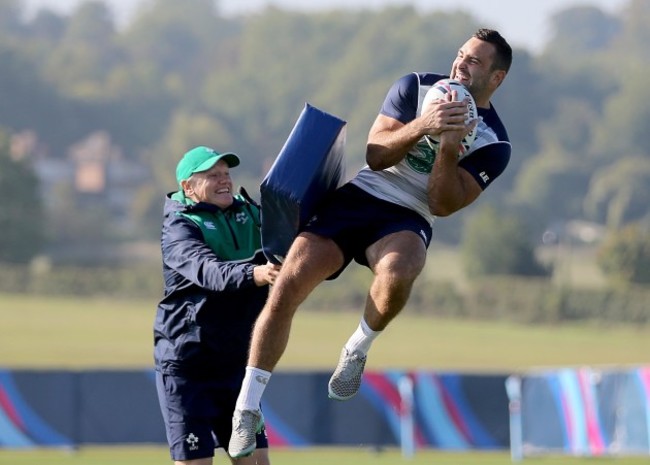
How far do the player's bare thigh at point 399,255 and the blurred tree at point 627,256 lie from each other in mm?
65732

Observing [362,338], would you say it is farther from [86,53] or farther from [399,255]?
[86,53]

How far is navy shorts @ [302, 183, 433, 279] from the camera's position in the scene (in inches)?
333

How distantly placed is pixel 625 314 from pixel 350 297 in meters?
12.4

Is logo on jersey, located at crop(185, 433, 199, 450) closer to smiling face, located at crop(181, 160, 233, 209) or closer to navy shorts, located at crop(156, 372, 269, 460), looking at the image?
navy shorts, located at crop(156, 372, 269, 460)

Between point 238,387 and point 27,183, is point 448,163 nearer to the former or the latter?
point 238,387

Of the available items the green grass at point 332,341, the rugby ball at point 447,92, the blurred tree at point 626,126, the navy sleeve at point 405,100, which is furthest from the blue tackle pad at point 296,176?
the blurred tree at point 626,126

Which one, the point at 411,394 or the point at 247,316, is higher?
the point at 247,316

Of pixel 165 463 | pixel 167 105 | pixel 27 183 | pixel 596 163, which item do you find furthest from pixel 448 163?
pixel 167 105

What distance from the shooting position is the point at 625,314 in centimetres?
6562

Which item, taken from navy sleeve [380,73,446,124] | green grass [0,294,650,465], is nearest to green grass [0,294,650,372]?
green grass [0,294,650,465]

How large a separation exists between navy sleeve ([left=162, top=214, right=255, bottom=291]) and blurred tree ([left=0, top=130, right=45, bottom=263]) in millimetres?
72710

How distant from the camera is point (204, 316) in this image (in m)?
8.70

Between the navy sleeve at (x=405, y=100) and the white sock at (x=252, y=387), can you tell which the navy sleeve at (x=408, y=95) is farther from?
the white sock at (x=252, y=387)

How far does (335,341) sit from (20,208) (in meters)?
32.0
